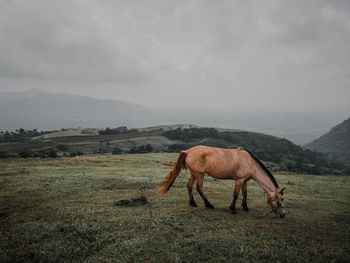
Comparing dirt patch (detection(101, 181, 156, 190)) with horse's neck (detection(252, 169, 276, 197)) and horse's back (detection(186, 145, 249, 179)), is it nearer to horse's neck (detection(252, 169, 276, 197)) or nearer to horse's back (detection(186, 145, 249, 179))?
horse's back (detection(186, 145, 249, 179))

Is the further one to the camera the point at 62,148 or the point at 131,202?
the point at 62,148

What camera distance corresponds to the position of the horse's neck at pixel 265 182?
9367 millimetres

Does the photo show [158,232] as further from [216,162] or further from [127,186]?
[127,186]

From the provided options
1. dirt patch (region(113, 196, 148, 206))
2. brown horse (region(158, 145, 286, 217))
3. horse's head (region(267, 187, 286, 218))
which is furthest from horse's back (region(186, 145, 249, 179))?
dirt patch (region(113, 196, 148, 206))

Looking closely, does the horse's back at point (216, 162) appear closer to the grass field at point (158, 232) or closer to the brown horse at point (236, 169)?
the brown horse at point (236, 169)

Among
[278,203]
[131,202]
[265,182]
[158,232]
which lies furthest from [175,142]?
[158,232]

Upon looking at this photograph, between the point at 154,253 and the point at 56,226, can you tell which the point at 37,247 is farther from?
the point at 154,253

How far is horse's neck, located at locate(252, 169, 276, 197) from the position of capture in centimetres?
937

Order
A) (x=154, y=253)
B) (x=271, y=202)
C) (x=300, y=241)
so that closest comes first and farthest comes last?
(x=154, y=253)
(x=300, y=241)
(x=271, y=202)

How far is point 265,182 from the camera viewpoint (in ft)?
31.1

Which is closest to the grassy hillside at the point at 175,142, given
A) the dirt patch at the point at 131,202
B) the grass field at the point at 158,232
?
the dirt patch at the point at 131,202

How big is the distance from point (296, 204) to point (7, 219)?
15080 millimetres

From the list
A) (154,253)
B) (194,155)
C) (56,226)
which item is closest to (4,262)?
(56,226)

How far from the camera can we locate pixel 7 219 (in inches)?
305
